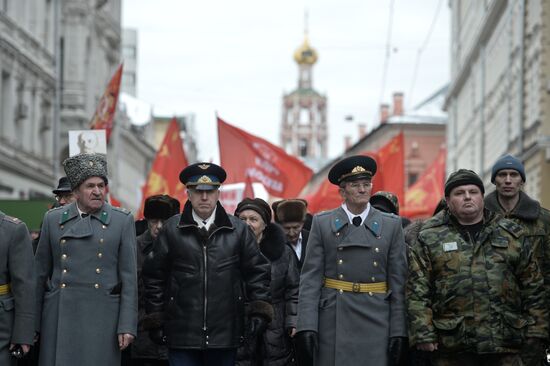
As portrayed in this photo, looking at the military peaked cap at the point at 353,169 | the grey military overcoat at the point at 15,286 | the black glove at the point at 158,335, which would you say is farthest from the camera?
the black glove at the point at 158,335

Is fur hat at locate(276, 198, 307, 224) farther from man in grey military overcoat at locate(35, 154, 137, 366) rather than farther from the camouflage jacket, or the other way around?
the camouflage jacket

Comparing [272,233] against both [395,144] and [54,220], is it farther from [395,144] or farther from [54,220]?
[395,144]

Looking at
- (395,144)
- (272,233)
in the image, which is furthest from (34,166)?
(272,233)

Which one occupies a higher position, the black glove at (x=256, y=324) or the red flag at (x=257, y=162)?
the red flag at (x=257, y=162)

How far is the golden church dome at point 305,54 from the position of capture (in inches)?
7751

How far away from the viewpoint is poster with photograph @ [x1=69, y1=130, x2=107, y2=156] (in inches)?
567

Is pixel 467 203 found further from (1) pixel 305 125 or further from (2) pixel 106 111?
(1) pixel 305 125

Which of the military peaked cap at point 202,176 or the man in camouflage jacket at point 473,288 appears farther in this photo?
the military peaked cap at point 202,176

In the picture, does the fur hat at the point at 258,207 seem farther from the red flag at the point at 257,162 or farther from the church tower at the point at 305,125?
the church tower at the point at 305,125

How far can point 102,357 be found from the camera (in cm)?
834

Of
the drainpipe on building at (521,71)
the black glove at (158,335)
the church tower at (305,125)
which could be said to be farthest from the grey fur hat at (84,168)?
the church tower at (305,125)

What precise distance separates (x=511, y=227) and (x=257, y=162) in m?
12.3

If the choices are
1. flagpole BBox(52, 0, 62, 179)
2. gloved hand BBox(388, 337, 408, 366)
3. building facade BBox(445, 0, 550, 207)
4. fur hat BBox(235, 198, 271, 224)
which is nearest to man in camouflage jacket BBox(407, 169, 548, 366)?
gloved hand BBox(388, 337, 408, 366)

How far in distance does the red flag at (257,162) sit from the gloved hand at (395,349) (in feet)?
39.5
